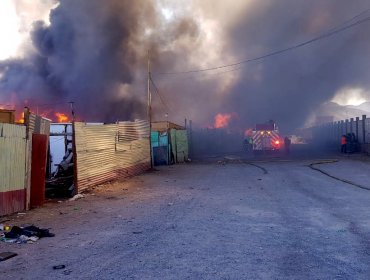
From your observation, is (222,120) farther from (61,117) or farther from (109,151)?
(109,151)

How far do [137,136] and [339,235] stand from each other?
13218mm

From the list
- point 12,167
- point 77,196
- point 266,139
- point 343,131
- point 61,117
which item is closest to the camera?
point 12,167

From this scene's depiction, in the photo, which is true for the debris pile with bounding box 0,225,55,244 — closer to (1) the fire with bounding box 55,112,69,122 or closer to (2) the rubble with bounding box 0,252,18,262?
(2) the rubble with bounding box 0,252,18,262

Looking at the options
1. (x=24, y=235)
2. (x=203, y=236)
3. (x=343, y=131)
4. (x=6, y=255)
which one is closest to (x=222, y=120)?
(x=343, y=131)

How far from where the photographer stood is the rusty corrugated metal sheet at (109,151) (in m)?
12.4

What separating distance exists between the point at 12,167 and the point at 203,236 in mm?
4912

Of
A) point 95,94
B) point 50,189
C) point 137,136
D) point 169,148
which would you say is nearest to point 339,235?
point 50,189

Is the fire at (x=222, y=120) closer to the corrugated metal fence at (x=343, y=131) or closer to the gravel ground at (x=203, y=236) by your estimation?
the corrugated metal fence at (x=343, y=131)

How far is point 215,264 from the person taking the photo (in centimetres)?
504

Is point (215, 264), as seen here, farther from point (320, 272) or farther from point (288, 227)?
point (288, 227)

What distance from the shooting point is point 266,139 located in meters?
31.2

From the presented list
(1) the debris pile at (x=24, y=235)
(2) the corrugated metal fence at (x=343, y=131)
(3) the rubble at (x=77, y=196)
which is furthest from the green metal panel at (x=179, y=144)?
→ (1) the debris pile at (x=24, y=235)

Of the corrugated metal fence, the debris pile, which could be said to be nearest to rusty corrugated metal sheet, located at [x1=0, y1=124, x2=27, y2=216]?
the debris pile

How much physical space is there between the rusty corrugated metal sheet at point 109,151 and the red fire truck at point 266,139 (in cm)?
1338
